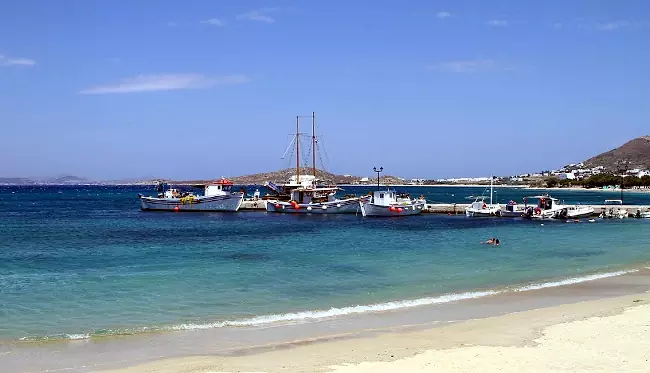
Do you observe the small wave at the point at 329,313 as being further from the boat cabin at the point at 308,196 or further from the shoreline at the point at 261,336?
the boat cabin at the point at 308,196

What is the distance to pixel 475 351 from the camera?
12453 millimetres

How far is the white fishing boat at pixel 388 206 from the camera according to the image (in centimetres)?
6431

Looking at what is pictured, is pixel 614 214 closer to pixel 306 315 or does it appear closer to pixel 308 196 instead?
pixel 308 196

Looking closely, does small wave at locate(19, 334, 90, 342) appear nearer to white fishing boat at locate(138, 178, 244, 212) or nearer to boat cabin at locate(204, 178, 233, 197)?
white fishing boat at locate(138, 178, 244, 212)

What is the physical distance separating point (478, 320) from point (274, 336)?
5127mm

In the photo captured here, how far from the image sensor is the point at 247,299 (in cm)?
1923

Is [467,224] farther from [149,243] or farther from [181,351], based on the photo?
[181,351]

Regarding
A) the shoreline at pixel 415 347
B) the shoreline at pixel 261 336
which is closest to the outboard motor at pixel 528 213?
the shoreline at pixel 261 336

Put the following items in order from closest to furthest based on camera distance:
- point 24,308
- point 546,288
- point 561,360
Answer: point 561,360, point 24,308, point 546,288

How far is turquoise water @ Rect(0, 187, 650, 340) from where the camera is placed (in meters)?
17.3

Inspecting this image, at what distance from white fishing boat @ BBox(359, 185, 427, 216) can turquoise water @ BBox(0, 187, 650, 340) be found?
13.2 meters

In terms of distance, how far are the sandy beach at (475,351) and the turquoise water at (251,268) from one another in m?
3.38

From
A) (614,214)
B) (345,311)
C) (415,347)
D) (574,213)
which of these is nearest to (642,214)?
(614,214)

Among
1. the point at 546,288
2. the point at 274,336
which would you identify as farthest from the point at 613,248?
the point at 274,336
